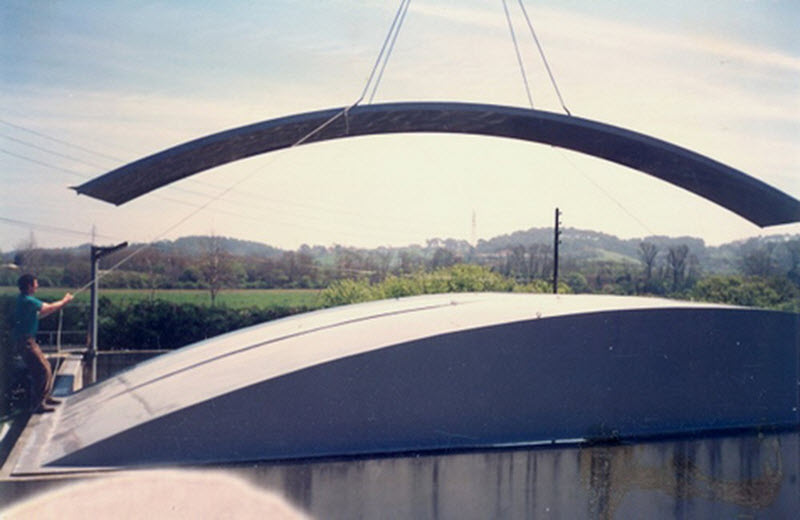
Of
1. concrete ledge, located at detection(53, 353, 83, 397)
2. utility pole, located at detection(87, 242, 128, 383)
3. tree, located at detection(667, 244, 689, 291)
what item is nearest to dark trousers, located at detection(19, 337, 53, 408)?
concrete ledge, located at detection(53, 353, 83, 397)

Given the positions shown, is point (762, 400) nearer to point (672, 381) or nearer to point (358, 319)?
point (672, 381)

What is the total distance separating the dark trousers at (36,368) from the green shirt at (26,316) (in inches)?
3.5

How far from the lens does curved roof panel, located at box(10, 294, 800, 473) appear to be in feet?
24.4

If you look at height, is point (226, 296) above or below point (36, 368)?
above

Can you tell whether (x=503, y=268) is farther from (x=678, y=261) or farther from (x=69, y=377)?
(x=69, y=377)

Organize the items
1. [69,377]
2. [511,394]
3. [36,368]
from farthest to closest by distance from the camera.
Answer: [69,377] < [36,368] < [511,394]

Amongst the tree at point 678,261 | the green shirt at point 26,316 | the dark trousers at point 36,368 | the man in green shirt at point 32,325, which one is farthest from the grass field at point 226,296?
the green shirt at point 26,316

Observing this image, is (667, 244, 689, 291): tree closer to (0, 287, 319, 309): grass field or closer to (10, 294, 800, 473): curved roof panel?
(0, 287, 319, 309): grass field

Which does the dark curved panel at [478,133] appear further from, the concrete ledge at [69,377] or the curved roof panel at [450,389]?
the concrete ledge at [69,377]

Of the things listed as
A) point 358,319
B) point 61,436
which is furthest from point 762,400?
point 61,436

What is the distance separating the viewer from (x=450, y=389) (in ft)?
26.3

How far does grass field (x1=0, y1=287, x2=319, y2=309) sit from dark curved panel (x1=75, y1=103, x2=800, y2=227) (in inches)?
657

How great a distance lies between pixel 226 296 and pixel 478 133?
21803mm

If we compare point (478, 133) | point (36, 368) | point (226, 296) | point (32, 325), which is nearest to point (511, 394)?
point (478, 133)
